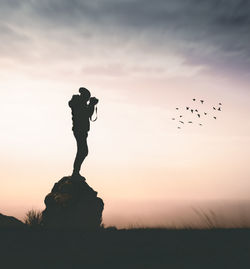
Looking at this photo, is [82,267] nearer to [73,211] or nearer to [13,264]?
[13,264]

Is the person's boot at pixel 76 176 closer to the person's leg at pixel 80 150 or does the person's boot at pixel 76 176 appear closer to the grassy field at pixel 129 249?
the person's leg at pixel 80 150

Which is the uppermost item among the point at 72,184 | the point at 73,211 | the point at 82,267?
the point at 72,184

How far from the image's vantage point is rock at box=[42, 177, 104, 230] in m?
14.8

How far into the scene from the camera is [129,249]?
31.7ft

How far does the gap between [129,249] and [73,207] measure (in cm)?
568

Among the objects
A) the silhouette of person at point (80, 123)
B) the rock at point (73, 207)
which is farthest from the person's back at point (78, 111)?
the rock at point (73, 207)

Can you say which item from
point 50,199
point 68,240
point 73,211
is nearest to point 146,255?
point 68,240

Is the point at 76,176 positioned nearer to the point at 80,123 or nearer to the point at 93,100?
the point at 80,123

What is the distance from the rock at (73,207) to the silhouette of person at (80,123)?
83 centimetres

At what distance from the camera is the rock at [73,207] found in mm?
14828

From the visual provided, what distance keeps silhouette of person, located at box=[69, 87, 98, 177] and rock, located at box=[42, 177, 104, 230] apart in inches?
32.7

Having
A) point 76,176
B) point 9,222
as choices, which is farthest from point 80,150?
point 9,222

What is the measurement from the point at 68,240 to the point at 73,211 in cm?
390

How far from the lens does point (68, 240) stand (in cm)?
1097
